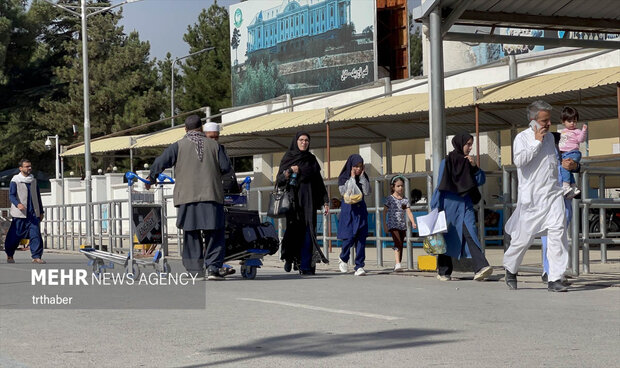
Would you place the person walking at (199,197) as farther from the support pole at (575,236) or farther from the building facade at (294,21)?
the building facade at (294,21)

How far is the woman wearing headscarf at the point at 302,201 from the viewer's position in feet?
46.3

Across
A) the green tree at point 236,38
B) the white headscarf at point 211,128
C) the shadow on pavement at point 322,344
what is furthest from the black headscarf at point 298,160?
the green tree at point 236,38

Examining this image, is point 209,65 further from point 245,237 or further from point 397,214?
point 245,237

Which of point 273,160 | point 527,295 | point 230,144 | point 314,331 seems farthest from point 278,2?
point 314,331

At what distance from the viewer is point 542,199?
11.1m

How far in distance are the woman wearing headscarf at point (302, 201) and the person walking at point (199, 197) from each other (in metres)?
1.61

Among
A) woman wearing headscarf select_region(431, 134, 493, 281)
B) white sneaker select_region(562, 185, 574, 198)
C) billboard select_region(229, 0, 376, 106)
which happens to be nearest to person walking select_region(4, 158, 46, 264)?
woman wearing headscarf select_region(431, 134, 493, 281)

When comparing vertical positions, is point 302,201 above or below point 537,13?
below

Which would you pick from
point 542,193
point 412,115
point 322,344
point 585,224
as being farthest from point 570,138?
point 412,115

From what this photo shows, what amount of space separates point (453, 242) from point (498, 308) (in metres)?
3.42

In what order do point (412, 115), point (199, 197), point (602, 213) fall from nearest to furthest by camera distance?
point (199, 197), point (602, 213), point (412, 115)

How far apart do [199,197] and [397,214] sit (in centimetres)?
398

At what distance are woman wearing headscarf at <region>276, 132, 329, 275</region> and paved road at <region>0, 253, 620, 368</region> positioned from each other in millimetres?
2603

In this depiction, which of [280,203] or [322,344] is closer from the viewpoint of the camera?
[322,344]
